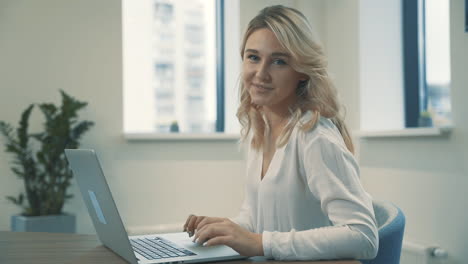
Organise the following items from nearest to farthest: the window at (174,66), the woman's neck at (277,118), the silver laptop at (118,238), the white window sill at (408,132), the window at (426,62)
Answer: the silver laptop at (118,238)
the woman's neck at (277,118)
the white window sill at (408,132)
the window at (426,62)
the window at (174,66)

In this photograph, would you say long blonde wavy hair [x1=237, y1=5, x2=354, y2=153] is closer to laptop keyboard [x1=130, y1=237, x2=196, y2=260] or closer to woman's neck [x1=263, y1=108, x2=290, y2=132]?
woman's neck [x1=263, y1=108, x2=290, y2=132]

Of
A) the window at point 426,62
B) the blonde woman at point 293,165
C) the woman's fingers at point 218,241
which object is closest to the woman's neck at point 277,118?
the blonde woman at point 293,165

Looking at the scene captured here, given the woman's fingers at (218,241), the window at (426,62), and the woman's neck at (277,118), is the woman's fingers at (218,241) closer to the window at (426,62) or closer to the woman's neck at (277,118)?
the woman's neck at (277,118)

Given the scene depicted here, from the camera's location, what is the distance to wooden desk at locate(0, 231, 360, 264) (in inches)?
43.3

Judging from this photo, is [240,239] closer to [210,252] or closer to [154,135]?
[210,252]

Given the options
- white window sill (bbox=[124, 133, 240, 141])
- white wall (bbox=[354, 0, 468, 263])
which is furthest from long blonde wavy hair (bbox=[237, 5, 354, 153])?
white window sill (bbox=[124, 133, 240, 141])

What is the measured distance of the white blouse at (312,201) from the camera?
1096 millimetres

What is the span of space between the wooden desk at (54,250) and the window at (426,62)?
2.43 metres

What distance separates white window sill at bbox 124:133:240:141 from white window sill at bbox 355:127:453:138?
102cm

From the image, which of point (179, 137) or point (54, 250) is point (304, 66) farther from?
point (179, 137)

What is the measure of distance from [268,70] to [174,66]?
303cm

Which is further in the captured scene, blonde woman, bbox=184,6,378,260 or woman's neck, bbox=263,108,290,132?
woman's neck, bbox=263,108,290,132

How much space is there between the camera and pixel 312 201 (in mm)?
1361

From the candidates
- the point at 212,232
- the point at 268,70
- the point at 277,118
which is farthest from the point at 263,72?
the point at 212,232
